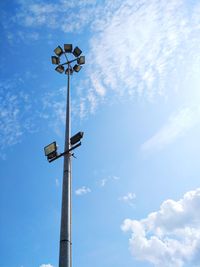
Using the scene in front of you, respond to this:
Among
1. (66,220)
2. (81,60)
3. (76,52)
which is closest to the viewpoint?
(66,220)

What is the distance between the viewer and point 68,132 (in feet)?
36.7

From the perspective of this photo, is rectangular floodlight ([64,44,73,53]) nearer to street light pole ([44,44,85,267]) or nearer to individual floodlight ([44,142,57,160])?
street light pole ([44,44,85,267])

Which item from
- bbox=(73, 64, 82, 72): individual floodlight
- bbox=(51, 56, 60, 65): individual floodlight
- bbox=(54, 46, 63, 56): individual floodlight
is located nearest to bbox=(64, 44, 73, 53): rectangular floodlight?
bbox=(54, 46, 63, 56): individual floodlight

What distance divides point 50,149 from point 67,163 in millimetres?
953

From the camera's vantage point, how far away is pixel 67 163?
32.8 ft

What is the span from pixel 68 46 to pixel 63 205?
8.81 m

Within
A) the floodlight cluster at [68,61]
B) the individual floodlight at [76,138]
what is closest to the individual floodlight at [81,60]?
the floodlight cluster at [68,61]

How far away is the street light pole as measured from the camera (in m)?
7.92

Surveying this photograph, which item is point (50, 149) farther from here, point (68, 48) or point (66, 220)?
point (68, 48)

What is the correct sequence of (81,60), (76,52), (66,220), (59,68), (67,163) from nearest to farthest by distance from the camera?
(66,220) < (67,163) < (59,68) < (81,60) < (76,52)

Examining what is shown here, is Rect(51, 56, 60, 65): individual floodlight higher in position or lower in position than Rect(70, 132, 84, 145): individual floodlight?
higher

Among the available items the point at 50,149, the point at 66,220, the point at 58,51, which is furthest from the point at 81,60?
the point at 66,220

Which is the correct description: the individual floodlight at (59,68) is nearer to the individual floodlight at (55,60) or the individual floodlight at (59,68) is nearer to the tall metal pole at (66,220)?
the individual floodlight at (55,60)

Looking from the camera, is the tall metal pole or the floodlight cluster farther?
the floodlight cluster
